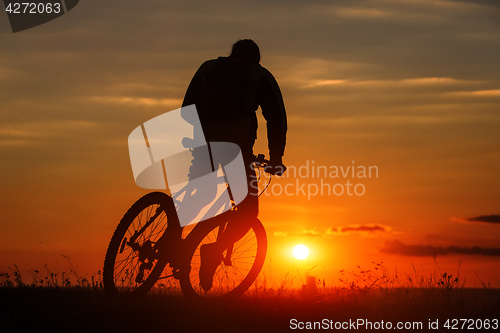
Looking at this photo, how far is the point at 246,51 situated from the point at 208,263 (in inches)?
97.7

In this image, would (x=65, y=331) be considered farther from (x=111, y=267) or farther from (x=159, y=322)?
(x=111, y=267)

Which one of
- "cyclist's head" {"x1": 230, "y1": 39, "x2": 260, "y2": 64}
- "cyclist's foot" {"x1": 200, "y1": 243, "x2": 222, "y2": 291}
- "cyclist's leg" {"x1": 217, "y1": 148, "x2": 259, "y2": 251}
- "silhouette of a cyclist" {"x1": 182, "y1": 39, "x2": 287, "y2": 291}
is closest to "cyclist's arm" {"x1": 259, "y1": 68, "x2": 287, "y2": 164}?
"silhouette of a cyclist" {"x1": 182, "y1": 39, "x2": 287, "y2": 291}

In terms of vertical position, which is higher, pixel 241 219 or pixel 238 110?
pixel 238 110

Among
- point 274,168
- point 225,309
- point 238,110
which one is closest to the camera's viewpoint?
point 238,110

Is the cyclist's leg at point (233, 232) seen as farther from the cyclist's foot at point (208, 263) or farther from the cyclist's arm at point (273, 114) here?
the cyclist's arm at point (273, 114)

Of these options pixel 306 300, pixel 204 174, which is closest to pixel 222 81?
pixel 204 174

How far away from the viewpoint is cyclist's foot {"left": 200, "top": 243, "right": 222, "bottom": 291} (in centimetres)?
835

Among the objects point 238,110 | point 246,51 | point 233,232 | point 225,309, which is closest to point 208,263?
point 233,232

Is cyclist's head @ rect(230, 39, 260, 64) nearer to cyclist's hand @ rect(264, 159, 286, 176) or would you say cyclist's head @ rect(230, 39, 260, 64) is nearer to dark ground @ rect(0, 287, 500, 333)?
cyclist's hand @ rect(264, 159, 286, 176)

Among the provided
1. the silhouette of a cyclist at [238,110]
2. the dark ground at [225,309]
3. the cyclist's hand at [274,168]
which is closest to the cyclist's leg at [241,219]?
the silhouette of a cyclist at [238,110]

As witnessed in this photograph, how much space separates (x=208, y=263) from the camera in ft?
27.5

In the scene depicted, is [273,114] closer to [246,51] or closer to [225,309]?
[246,51]

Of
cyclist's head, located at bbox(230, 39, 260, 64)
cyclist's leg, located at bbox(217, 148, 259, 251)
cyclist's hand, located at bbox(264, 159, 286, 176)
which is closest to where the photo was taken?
cyclist's head, located at bbox(230, 39, 260, 64)

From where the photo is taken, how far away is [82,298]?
809cm
